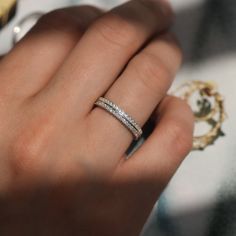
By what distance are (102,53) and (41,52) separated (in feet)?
0.23

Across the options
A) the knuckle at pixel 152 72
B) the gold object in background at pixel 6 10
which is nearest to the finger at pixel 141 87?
the knuckle at pixel 152 72

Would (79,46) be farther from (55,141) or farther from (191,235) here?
(191,235)

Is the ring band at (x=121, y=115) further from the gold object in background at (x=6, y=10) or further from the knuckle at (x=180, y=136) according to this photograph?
the gold object in background at (x=6, y=10)

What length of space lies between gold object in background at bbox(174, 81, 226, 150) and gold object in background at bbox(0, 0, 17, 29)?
9.0 inches

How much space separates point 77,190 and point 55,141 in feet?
0.17

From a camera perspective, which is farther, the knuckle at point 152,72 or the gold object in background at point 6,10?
the gold object in background at point 6,10

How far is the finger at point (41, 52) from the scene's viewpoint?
0.55 meters

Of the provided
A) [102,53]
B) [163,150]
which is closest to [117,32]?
[102,53]

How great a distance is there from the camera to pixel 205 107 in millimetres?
592

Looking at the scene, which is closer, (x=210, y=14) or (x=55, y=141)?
(x=55, y=141)

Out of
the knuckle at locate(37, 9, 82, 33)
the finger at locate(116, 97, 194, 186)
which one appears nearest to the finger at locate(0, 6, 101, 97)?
the knuckle at locate(37, 9, 82, 33)

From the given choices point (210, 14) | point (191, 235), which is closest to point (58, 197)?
point (191, 235)

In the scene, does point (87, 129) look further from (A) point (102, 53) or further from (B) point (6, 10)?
(B) point (6, 10)

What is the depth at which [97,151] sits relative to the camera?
0.51 meters
